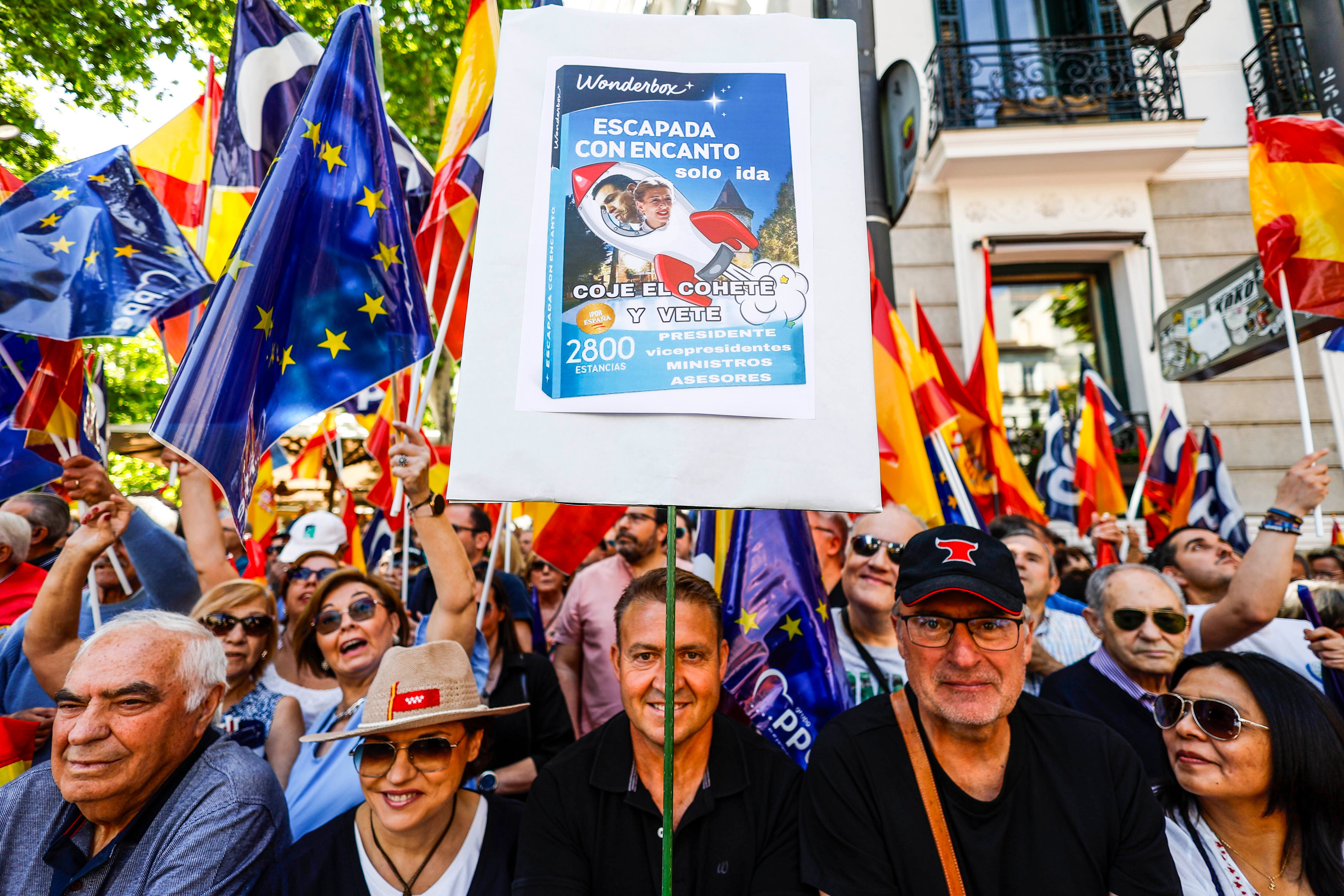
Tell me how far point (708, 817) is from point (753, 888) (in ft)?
0.69

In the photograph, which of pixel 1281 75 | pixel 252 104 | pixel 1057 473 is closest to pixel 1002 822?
pixel 252 104

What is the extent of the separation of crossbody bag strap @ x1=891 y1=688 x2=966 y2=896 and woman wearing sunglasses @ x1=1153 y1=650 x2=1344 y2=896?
32.3 inches

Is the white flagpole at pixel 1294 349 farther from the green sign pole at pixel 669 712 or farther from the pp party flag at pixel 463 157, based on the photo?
the pp party flag at pixel 463 157

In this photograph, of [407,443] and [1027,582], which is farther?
[1027,582]

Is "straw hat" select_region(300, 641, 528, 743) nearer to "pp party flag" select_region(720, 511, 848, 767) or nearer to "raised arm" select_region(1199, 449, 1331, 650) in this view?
"pp party flag" select_region(720, 511, 848, 767)

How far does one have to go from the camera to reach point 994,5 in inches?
443

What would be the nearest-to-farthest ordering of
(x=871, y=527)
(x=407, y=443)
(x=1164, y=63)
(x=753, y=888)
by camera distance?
(x=753, y=888), (x=407, y=443), (x=871, y=527), (x=1164, y=63)

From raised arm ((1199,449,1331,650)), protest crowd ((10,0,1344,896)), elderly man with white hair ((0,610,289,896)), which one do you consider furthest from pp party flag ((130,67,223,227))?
raised arm ((1199,449,1331,650))

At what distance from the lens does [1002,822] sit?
1.94 metres

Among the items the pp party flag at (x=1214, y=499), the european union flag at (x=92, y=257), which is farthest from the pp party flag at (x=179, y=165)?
the pp party flag at (x=1214, y=499)

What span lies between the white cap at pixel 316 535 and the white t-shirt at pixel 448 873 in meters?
3.14

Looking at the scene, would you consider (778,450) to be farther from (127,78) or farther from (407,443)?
(127,78)

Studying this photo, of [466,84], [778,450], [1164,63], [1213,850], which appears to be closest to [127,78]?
[466,84]

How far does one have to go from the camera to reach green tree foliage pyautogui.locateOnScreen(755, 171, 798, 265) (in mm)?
1831
